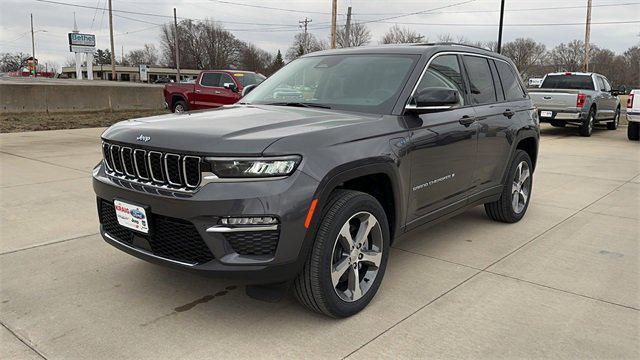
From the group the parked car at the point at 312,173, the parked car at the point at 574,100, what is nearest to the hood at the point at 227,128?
the parked car at the point at 312,173

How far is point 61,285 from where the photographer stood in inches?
146

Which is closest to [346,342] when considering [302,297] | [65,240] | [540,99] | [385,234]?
[302,297]

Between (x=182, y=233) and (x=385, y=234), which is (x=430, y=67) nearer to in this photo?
(x=385, y=234)

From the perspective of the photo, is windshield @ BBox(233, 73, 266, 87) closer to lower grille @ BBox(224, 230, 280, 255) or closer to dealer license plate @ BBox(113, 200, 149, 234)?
dealer license plate @ BBox(113, 200, 149, 234)

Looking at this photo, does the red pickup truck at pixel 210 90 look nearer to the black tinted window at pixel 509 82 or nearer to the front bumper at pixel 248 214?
the black tinted window at pixel 509 82

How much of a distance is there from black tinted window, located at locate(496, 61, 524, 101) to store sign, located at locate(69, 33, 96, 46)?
76.3 meters

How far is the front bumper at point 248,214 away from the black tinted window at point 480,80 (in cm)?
248

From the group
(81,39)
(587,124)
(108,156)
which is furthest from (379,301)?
(81,39)

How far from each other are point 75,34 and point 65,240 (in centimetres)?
7720

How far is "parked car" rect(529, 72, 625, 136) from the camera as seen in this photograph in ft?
49.4

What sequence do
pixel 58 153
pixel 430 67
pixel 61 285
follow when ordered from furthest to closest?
1. pixel 58 153
2. pixel 430 67
3. pixel 61 285

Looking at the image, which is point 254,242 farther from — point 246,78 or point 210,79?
point 210,79

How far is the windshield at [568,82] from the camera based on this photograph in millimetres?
16297

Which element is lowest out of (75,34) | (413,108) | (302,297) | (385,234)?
(302,297)
